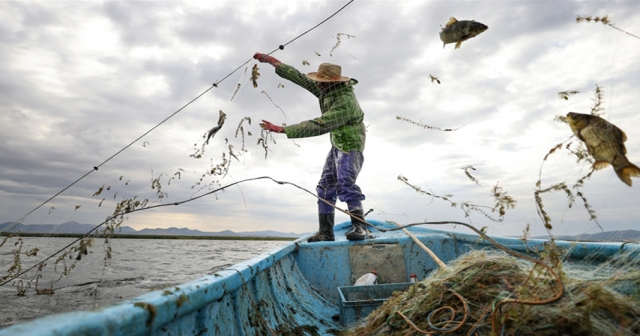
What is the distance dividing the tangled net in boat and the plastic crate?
675 millimetres

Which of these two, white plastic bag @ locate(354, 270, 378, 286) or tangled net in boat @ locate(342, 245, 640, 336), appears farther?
white plastic bag @ locate(354, 270, 378, 286)

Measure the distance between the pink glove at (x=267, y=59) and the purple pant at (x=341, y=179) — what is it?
4.92ft

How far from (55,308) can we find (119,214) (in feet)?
9.51

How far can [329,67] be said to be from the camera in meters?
4.99

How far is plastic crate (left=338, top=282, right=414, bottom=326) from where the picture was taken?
2.77 meters

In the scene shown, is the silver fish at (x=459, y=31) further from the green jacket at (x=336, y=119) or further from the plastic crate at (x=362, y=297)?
the plastic crate at (x=362, y=297)

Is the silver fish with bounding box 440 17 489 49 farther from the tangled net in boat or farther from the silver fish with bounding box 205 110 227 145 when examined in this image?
the silver fish with bounding box 205 110 227 145

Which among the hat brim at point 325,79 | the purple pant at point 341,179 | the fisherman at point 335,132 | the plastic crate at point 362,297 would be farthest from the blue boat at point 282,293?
the hat brim at point 325,79

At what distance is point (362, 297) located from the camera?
3.14m

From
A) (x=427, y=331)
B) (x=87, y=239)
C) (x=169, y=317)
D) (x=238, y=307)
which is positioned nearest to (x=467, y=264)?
(x=427, y=331)

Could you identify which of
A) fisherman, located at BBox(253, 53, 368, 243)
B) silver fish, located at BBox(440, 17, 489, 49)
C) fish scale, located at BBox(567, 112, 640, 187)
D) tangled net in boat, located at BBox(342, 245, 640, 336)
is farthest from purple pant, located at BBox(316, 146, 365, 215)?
fish scale, located at BBox(567, 112, 640, 187)

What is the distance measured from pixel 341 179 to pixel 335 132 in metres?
0.68

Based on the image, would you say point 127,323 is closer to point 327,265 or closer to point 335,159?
point 327,265

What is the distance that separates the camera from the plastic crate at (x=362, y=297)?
277 cm
